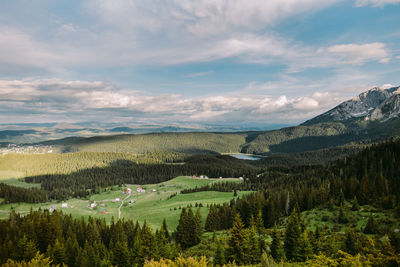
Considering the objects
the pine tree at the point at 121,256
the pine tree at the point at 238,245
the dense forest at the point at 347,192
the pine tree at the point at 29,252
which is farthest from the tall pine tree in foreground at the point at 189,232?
the pine tree at the point at 29,252

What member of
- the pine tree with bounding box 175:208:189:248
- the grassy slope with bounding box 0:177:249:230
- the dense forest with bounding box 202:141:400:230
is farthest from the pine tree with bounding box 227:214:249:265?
the grassy slope with bounding box 0:177:249:230

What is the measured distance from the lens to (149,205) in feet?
467

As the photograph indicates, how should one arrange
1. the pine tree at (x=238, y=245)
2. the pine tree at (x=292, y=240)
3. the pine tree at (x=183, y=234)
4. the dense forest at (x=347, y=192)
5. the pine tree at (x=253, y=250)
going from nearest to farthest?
the pine tree at (x=292, y=240) → the pine tree at (x=253, y=250) → the pine tree at (x=238, y=245) → the pine tree at (x=183, y=234) → the dense forest at (x=347, y=192)

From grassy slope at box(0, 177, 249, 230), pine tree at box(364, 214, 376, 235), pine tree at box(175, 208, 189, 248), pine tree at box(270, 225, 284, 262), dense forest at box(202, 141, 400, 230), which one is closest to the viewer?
pine tree at box(270, 225, 284, 262)

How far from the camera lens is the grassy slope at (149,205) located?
369 ft

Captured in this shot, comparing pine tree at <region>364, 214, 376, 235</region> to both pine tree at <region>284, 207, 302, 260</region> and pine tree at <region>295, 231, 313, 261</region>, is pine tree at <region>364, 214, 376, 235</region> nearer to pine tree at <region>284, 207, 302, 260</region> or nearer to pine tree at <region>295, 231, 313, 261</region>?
pine tree at <region>284, 207, 302, 260</region>

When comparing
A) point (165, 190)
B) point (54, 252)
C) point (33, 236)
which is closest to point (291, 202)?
point (54, 252)

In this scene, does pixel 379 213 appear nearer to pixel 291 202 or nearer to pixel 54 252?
pixel 291 202

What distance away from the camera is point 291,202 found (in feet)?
283

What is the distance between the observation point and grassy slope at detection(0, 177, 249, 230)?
113 metres

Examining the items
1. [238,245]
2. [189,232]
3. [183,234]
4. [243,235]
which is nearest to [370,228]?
[243,235]

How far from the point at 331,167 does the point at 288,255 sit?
335 ft

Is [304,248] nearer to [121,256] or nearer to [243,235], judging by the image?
[243,235]

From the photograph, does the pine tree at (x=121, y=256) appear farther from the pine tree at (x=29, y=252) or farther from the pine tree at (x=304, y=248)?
the pine tree at (x=304, y=248)
